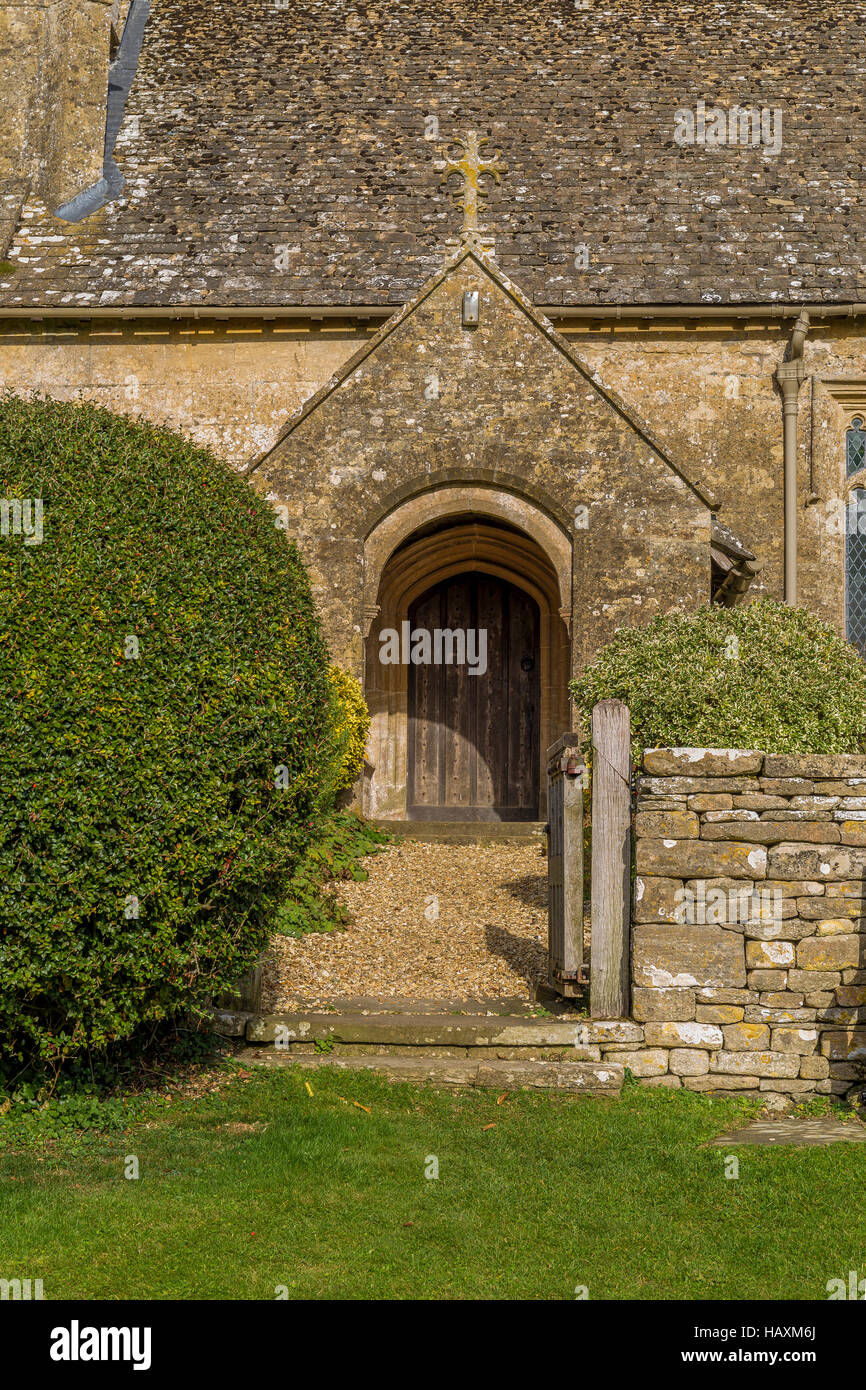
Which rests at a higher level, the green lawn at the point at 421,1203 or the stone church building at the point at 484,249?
the stone church building at the point at 484,249

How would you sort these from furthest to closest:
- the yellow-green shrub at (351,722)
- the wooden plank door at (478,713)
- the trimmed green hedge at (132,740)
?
the wooden plank door at (478,713) → the yellow-green shrub at (351,722) → the trimmed green hedge at (132,740)

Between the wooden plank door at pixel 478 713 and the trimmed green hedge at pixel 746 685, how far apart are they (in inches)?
231

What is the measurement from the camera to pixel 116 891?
5758mm

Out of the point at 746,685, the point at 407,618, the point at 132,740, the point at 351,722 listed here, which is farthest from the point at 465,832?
the point at 132,740

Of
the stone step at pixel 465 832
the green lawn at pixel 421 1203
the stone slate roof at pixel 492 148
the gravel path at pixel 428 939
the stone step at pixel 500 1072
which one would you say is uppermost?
the stone slate roof at pixel 492 148

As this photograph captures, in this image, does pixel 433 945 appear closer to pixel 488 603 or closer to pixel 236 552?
pixel 236 552

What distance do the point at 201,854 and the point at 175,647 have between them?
0.98 meters

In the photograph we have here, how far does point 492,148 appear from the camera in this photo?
623 inches

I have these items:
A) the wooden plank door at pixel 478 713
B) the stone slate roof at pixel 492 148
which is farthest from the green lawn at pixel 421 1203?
the stone slate roof at pixel 492 148

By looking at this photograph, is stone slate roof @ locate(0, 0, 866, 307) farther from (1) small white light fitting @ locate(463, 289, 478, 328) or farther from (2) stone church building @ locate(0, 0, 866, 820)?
(1) small white light fitting @ locate(463, 289, 478, 328)

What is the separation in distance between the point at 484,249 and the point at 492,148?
4622 mm

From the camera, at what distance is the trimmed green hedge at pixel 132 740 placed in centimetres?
562

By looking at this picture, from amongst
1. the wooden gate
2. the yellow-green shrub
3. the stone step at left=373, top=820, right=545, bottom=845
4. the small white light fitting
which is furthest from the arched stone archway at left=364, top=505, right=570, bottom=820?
the wooden gate

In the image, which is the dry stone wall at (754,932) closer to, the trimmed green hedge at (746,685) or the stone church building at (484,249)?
the trimmed green hedge at (746,685)
